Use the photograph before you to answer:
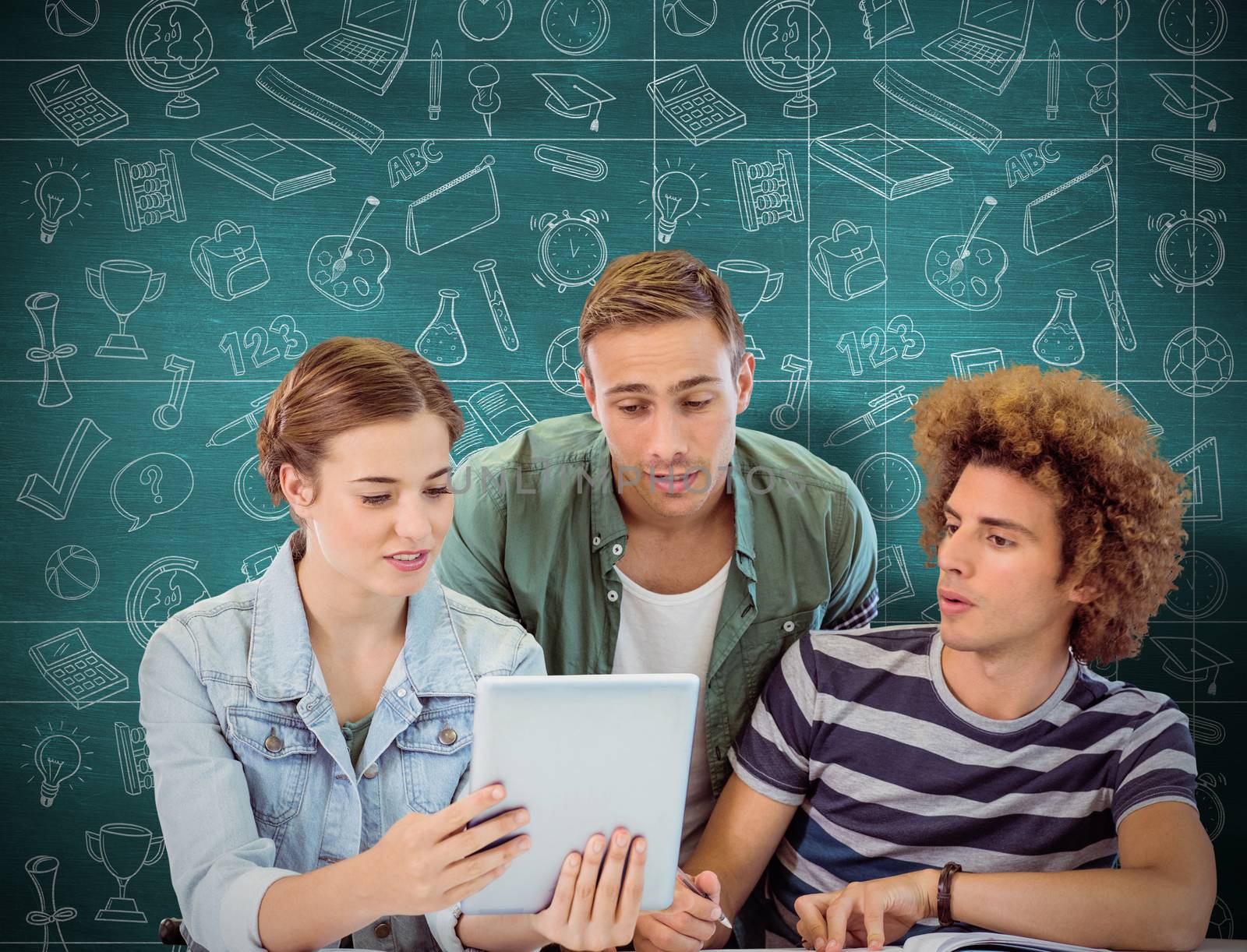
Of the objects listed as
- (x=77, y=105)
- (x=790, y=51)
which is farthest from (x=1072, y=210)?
(x=77, y=105)

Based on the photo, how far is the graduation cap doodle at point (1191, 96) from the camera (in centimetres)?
272

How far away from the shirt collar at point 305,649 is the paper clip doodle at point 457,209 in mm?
1108

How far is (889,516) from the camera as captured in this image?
109 inches

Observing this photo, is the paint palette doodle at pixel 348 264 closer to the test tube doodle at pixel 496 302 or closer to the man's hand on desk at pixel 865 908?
the test tube doodle at pixel 496 302

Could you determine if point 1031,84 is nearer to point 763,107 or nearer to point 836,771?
point 763,107

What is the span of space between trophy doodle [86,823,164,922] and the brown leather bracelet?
1.94m

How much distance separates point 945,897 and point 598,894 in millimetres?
595

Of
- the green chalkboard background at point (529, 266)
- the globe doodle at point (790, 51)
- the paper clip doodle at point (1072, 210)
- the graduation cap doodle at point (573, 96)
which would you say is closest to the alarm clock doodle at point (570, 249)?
the green chalkboard background at point (529, 266)

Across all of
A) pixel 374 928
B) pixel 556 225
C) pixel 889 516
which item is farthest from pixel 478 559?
pixel 889 516

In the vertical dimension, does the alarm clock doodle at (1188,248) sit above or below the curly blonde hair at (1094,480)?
above

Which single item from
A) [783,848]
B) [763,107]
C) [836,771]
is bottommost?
[783,848]

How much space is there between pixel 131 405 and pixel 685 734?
1.93 metres

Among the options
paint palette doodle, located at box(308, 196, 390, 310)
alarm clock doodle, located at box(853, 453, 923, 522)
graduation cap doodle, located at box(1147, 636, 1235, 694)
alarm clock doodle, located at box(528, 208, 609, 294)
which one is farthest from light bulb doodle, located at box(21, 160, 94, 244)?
graduation cap doodle, located at box(1147, 636, 1235, 694)

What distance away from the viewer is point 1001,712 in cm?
189
